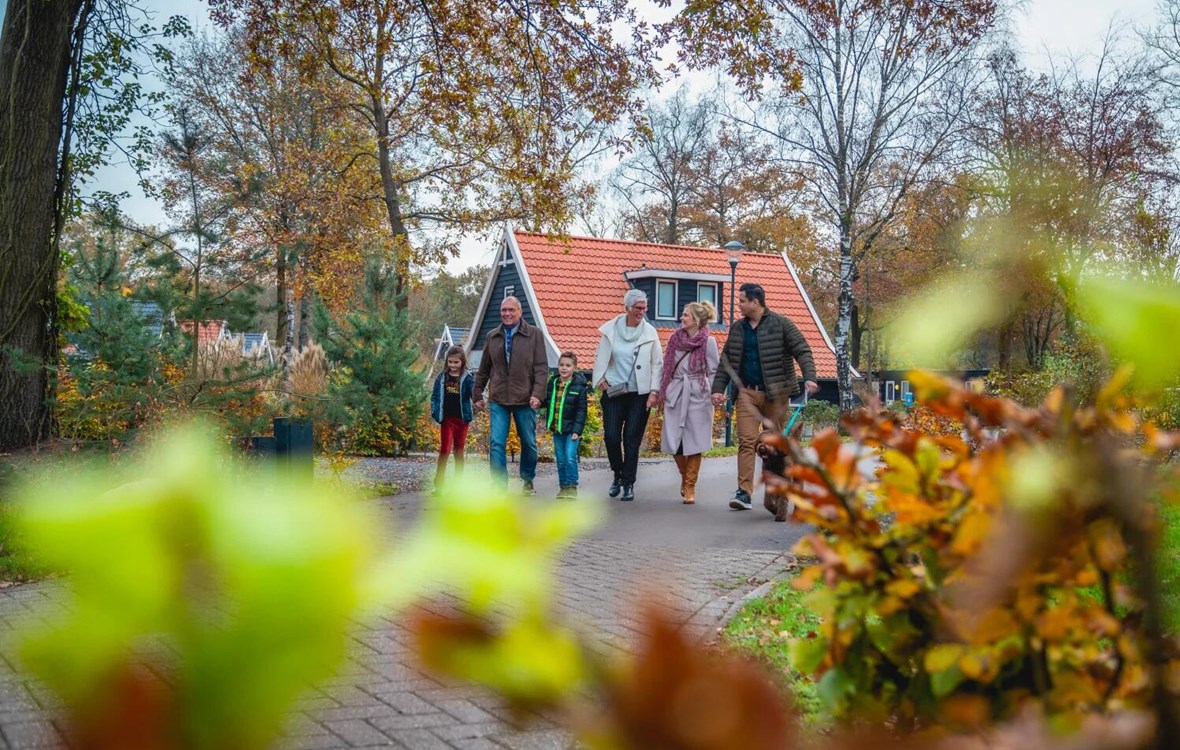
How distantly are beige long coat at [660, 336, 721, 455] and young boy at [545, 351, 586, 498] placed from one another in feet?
2.78

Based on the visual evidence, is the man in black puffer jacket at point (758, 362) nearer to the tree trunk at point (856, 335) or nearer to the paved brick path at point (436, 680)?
the paved brick path at point (436, 680)

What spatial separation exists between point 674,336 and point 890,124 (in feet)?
58.6

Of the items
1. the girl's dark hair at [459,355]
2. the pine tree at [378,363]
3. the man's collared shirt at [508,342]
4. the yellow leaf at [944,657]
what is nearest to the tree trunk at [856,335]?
the pine tree at [378,363]

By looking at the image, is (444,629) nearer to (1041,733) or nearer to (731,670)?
(731,670)

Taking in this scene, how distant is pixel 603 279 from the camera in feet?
108

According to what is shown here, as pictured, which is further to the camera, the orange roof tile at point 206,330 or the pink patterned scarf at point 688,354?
the orange roof tile at point 206,330

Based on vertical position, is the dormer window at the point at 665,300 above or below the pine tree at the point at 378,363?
above

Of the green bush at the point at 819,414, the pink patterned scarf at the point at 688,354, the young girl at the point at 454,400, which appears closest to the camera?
the pink patterned scarf at the point at 688,354

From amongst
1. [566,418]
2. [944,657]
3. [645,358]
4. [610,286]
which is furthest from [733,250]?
[944,657]

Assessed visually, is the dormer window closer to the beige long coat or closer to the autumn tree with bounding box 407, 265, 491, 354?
the autumn tree with bounding box 407, 265, 491, 354

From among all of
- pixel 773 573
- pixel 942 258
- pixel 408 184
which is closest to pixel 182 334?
pixel 773 573

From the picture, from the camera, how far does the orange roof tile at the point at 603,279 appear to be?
31312mm

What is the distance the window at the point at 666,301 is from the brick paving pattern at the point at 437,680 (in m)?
27.4

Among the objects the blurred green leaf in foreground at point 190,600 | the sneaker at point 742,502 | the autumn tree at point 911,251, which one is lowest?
the sneaker at point 742,502
